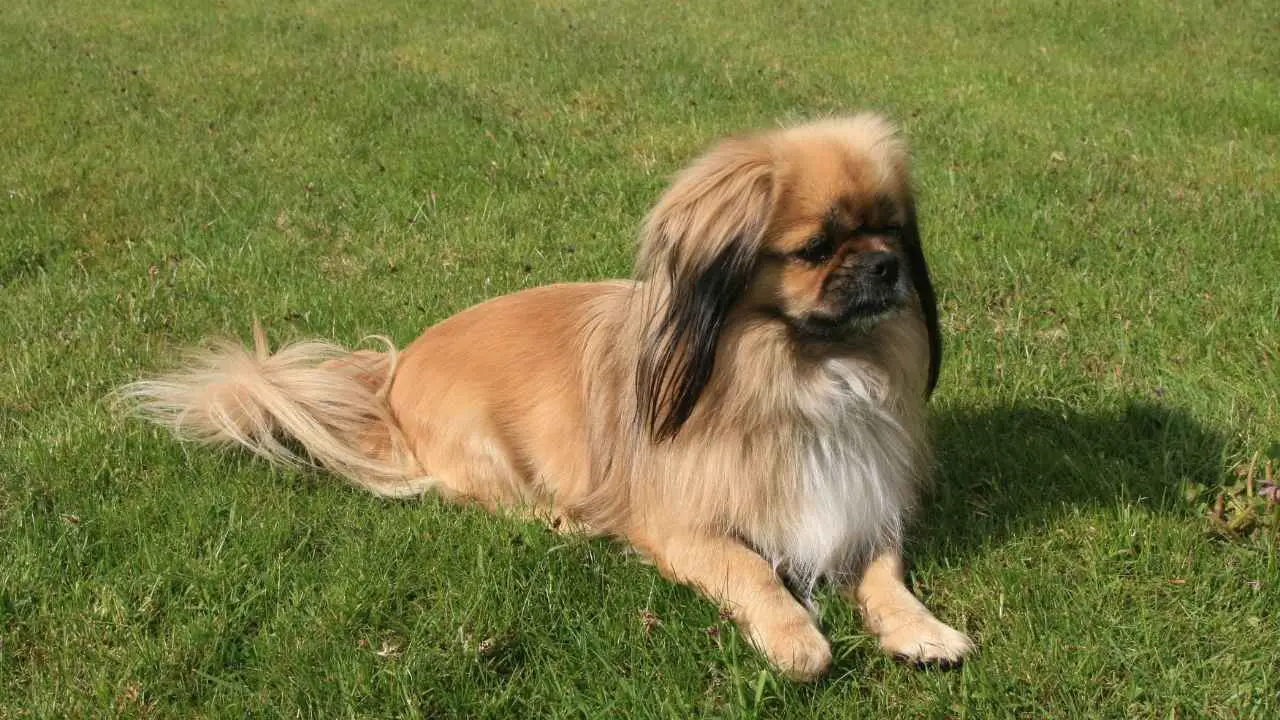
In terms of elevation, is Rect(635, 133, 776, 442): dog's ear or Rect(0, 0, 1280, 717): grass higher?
Rect(635, 133, 776, 442): dog's ear

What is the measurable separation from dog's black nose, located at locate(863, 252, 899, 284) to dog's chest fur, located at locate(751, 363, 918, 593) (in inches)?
10.7

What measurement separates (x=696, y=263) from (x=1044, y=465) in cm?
130

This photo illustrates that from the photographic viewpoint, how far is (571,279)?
4.77 meters

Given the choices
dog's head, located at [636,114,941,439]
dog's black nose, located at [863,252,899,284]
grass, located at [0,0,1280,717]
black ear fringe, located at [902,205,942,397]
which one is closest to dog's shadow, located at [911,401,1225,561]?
grass, located at [0,0,1280,717]

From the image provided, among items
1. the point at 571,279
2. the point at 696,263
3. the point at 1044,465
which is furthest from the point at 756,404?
the point at 571,279

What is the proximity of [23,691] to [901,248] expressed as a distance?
2.22m

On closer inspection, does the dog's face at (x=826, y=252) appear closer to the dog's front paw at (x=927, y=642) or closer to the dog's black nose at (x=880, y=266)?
the dog's black nose at (x=880, y=266)

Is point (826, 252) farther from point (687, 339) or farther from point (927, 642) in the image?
point (927, 642)

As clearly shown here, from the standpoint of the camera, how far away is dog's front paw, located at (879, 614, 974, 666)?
249 cm

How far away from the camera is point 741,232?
8.46 ft

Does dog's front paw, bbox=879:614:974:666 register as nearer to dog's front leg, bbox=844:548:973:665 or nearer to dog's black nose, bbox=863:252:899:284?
dog's front leg, bbox=844:548:973:665

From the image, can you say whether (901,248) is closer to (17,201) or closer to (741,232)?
(741,232)

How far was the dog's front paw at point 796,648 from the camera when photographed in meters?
2.47

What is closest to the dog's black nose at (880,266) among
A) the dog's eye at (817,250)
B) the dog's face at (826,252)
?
the dog's face at (826,252)
